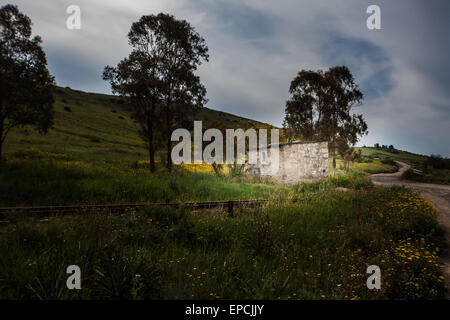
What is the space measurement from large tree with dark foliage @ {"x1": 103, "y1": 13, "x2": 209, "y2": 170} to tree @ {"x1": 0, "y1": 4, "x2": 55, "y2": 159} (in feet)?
12.2

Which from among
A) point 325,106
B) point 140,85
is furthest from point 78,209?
point 325,106

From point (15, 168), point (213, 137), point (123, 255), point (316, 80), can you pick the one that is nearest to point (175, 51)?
point (213, 137)

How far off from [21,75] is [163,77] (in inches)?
311

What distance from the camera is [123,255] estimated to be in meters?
3.44

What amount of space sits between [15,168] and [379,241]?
1608cm

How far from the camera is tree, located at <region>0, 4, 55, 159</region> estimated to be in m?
11.0

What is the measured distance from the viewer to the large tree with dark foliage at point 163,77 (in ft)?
46.0

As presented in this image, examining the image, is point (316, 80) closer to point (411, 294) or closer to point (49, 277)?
point (411, 294)

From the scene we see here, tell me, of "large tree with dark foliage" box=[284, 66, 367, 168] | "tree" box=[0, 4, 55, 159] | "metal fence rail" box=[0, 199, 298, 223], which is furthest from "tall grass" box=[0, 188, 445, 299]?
"large tree with dark foliage" box=[284, 66, 367, 168]

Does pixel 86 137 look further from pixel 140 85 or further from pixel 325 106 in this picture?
pixel 325 106

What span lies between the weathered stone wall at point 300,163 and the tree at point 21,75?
15897 millimetres

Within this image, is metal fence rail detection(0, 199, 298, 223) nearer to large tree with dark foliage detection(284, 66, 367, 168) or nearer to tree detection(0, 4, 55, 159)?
tree detection(0, 4, 55, 159)

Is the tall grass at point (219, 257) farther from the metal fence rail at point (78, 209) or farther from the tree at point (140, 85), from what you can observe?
the tree at point (140, 85)

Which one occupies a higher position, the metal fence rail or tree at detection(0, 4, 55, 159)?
tree at detection(0, 4, 55, 159)
